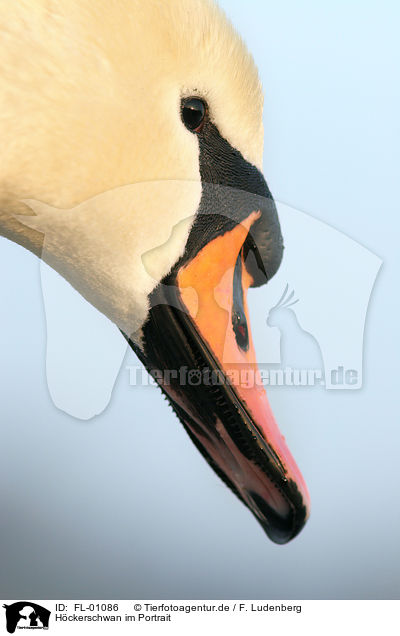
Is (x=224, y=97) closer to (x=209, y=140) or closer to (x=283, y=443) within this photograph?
(x=209, y=140)

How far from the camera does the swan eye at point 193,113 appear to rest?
1125 millimetres

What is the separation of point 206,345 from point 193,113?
0.39 meters

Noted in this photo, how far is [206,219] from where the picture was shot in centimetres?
125
